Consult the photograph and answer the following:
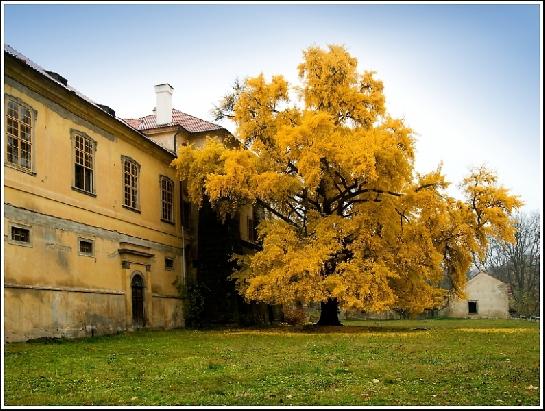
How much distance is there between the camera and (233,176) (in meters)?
25.9

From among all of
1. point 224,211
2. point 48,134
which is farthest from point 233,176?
point 48,134

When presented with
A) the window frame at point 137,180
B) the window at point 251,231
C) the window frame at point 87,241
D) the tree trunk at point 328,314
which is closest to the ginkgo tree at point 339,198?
the tree trunk at point 328,314

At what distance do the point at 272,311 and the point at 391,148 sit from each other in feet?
56.9

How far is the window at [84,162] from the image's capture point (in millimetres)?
22422

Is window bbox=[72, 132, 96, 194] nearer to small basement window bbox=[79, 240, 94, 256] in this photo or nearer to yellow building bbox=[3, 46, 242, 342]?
yellow building bbox=[3, 46, 242, 342]

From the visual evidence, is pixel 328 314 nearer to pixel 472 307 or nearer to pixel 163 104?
pixel 163 104

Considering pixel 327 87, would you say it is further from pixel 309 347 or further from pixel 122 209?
pixel 309 347

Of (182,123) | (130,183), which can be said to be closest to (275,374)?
(130,183)

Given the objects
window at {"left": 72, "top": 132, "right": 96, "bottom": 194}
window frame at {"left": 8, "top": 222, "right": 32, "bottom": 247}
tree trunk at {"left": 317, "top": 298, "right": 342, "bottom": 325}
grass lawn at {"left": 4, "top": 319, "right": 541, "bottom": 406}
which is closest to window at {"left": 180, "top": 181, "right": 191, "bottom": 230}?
window at {"left": 72, "top": 132, "right": 96, "bottom": 194}

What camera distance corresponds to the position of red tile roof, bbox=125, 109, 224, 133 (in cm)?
3309

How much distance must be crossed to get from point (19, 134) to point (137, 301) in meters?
9.27

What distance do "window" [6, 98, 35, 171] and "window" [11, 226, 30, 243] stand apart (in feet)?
6.45

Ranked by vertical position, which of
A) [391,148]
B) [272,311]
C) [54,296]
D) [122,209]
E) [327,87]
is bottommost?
[272,311]

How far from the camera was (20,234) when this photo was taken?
742 inches
